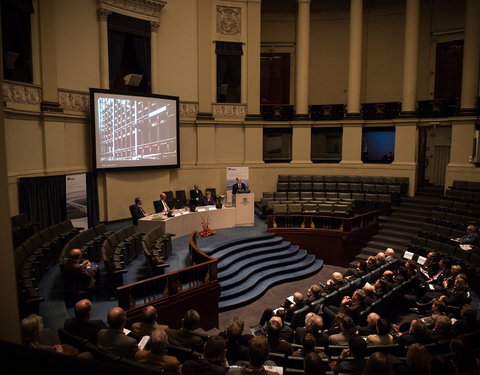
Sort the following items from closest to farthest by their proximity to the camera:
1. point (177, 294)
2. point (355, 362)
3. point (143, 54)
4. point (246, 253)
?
point (355, 362) < point (177, 294) < point (246, 253) < point (143, 54)

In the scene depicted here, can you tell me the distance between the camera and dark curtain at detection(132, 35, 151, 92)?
1358 centimetres

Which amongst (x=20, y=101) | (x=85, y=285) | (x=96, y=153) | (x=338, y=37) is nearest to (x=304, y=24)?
(x=338, y=37)

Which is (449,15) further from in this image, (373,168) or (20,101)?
(20,101)

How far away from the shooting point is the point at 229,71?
53.6 ft

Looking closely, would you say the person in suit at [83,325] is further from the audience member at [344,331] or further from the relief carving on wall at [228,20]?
the relief carving on wall at [228,20]

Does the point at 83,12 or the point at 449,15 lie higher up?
the point at 449,15

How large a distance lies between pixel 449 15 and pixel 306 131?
297 inches

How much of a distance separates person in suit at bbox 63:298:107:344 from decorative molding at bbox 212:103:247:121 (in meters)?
12.3

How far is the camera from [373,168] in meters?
15.7

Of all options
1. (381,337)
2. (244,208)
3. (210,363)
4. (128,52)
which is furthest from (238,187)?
(210,363)

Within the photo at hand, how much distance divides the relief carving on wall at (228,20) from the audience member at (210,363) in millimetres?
14362

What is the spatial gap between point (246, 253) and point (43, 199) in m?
5.66

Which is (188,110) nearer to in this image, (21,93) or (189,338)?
(21,93)

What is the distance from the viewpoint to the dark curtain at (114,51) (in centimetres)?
1283
